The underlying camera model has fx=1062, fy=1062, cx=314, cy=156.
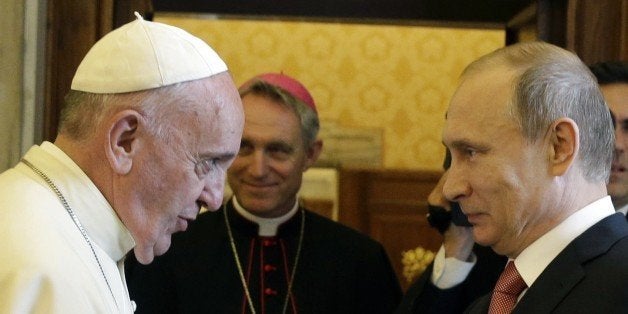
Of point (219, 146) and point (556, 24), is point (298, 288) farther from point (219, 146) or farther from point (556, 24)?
point (219, 146)

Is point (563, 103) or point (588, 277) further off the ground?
point (563, 103)

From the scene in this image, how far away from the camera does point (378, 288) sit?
11.6 ft

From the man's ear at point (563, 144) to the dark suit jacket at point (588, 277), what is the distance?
5.3 inches

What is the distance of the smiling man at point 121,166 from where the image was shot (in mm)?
1862

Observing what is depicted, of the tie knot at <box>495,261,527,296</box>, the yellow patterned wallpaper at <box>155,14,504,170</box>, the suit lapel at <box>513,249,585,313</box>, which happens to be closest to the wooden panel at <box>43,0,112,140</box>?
the tie knot at <box>495,261,527,296</box>

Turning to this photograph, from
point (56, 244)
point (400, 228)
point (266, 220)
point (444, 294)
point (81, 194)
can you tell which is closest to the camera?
point (56, 244)

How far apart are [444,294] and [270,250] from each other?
2.72ft

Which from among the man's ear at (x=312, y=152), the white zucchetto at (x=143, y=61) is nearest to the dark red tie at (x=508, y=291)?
the white zucchetto at (x=143, y=61)

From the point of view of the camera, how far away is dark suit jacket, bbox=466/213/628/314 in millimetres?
1922

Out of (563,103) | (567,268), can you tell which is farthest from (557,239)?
(563,103)

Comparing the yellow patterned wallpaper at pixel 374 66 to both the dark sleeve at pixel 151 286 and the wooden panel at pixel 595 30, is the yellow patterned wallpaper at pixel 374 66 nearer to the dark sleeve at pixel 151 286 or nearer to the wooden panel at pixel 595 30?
the wooden panel at pixel 595 30

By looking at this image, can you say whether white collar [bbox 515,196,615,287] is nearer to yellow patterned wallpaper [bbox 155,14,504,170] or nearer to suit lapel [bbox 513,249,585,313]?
suit lapel [bbox 513,249,585,313]

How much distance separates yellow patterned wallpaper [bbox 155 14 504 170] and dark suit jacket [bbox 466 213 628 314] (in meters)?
5.31

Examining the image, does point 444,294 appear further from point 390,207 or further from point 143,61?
point 390,207
